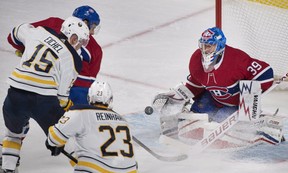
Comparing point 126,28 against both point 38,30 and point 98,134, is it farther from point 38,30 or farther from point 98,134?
point 98,134

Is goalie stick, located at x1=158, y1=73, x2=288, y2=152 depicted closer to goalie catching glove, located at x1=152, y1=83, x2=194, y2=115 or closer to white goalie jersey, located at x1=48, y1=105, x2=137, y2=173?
goalie catching glove, located at x1=152, y1=83, x2=194, y2=115

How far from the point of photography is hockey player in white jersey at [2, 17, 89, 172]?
5.16 meters

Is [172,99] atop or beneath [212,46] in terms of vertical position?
beneath

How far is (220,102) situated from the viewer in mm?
6016

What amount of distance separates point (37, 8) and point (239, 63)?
116 inches

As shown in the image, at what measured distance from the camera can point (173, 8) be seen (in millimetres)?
8555

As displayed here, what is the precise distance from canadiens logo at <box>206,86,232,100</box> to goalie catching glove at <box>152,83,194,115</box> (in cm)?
18

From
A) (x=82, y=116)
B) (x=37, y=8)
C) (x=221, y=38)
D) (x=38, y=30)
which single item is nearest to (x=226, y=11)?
(x=37, y=8)

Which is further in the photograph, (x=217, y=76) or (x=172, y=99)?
(x=172, y=99)

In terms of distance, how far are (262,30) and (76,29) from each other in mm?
2180

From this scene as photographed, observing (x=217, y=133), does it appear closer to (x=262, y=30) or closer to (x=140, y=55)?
(x=262, y=30)

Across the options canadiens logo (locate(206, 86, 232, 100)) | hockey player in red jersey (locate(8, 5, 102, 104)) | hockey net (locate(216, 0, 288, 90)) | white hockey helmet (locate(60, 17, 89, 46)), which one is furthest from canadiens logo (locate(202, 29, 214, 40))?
hockey net (locate(216, 0, 288, 90))

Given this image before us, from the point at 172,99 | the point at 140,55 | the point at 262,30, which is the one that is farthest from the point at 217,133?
the point at 140,55

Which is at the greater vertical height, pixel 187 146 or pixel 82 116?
pixel 82 116
